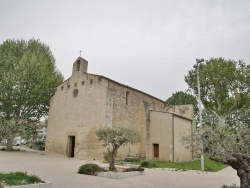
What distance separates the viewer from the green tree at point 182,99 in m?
51.6

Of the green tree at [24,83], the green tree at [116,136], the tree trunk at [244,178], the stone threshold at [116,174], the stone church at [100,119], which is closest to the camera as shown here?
the tree trunk at [244,178]

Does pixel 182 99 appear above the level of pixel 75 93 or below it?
above

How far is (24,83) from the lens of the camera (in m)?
27.0

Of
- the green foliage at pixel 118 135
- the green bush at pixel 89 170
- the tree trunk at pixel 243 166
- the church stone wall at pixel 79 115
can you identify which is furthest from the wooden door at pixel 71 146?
the tree trunk at pixel 243 166

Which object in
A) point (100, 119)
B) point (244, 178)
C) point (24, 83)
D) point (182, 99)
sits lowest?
point (244, 178)

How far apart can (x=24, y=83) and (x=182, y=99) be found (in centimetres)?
3592

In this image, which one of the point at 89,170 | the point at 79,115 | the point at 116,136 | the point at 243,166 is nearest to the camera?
the point at 243,166

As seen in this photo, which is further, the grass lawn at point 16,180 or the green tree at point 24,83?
the green tree at point 24,83

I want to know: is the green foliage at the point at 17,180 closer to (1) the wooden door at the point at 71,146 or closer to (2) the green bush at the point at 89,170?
(2) the green bush at the point at 89,170

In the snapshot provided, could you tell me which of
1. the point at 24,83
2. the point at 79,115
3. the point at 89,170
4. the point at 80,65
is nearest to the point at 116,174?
the point at 89,170

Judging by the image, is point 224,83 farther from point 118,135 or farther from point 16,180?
point 16,180

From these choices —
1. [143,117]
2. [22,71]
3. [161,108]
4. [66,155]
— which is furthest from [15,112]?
[161,108]

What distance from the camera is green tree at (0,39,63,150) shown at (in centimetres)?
2613

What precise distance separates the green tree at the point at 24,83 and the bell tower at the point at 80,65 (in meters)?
4.32
